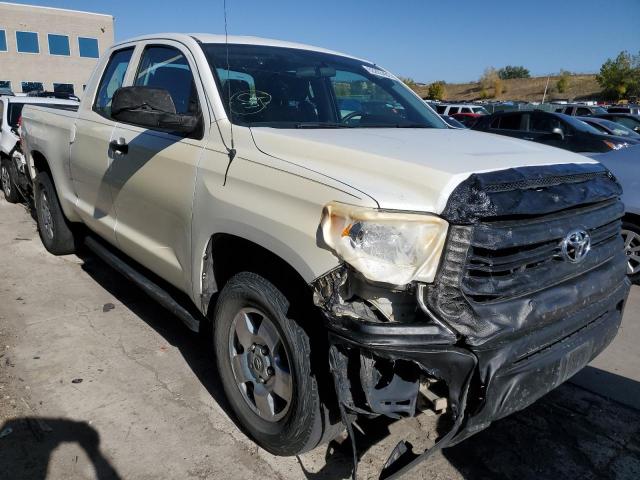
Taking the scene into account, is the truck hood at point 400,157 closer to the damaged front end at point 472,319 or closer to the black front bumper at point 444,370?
the damaged front end at point 472,319

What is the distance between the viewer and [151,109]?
2836 mm

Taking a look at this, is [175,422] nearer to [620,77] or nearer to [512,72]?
[620,77]

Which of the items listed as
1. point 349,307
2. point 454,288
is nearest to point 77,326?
point 349,307

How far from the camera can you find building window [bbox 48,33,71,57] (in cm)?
4544

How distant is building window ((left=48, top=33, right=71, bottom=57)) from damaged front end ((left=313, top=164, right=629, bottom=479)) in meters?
52.2

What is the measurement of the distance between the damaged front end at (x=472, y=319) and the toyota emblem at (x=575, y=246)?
1cm

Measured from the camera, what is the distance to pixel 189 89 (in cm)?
308

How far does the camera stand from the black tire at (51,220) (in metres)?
5.11

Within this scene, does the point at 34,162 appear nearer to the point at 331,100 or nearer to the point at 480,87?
the point at 331,100

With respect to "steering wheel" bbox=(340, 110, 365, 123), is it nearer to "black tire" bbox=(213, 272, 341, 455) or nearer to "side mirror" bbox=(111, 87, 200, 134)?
"side mirror" bbox=(111, 87, 200, 134)

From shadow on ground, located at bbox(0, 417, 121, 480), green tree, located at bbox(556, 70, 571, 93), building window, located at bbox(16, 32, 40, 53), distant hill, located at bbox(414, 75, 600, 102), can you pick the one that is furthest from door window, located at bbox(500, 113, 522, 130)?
green tree, located at bbox(556, 70, 571, 93)

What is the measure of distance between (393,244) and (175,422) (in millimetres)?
1800

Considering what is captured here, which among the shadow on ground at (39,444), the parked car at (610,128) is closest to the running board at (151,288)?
the shadow on ground at (39,444)

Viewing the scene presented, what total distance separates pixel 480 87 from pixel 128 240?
76.8m
